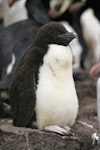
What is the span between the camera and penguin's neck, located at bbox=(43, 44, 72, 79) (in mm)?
5051

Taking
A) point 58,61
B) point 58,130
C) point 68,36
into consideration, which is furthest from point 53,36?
point 58,130

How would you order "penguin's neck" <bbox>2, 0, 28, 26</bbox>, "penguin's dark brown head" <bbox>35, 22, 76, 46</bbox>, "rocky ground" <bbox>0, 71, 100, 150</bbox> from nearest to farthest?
"rocky ground" <bbox>0, 71, 100, 150</bbox>
"penguin's dark brown head" <bbox>35, 22, 76, 46</bbox>
"penguin's neck" <bbox>2, 0, 28, 26</bbox>

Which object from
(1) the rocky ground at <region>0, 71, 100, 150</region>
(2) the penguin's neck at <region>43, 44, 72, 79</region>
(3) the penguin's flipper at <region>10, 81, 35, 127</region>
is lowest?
(1) the rocky ground at <region>0, 71, 100, 150</region>

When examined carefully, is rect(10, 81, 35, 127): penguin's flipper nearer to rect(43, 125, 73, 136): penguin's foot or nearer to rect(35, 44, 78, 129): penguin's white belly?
rect(35, 44, 78, 129): penguin's white belly

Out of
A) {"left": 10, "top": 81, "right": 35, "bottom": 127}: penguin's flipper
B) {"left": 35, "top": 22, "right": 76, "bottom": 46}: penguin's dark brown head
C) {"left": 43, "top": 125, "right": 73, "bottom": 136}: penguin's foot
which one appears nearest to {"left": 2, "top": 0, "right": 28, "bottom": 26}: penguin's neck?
{"left": 35, "top": 22, "right": 76, "bottom": 46}: penguin's dark brown head

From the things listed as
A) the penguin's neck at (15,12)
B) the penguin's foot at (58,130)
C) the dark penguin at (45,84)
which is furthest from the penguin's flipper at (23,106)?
the penguin's neck at (15,12)

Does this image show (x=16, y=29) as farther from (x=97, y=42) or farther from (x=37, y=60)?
(x=97, y=42)

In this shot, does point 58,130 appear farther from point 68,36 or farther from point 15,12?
point 15,12

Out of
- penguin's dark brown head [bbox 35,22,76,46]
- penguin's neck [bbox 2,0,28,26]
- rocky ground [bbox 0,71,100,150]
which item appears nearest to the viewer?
rocky ground [bbox 0,71,100,150]

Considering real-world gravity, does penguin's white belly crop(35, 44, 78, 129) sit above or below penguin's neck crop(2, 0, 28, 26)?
above

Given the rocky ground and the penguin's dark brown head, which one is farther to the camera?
the penguin's dark brown head

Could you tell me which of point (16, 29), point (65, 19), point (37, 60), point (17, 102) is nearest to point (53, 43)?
point (37, 60)

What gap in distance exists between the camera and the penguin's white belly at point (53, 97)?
5062mm

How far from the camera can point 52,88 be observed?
5.07 meters
